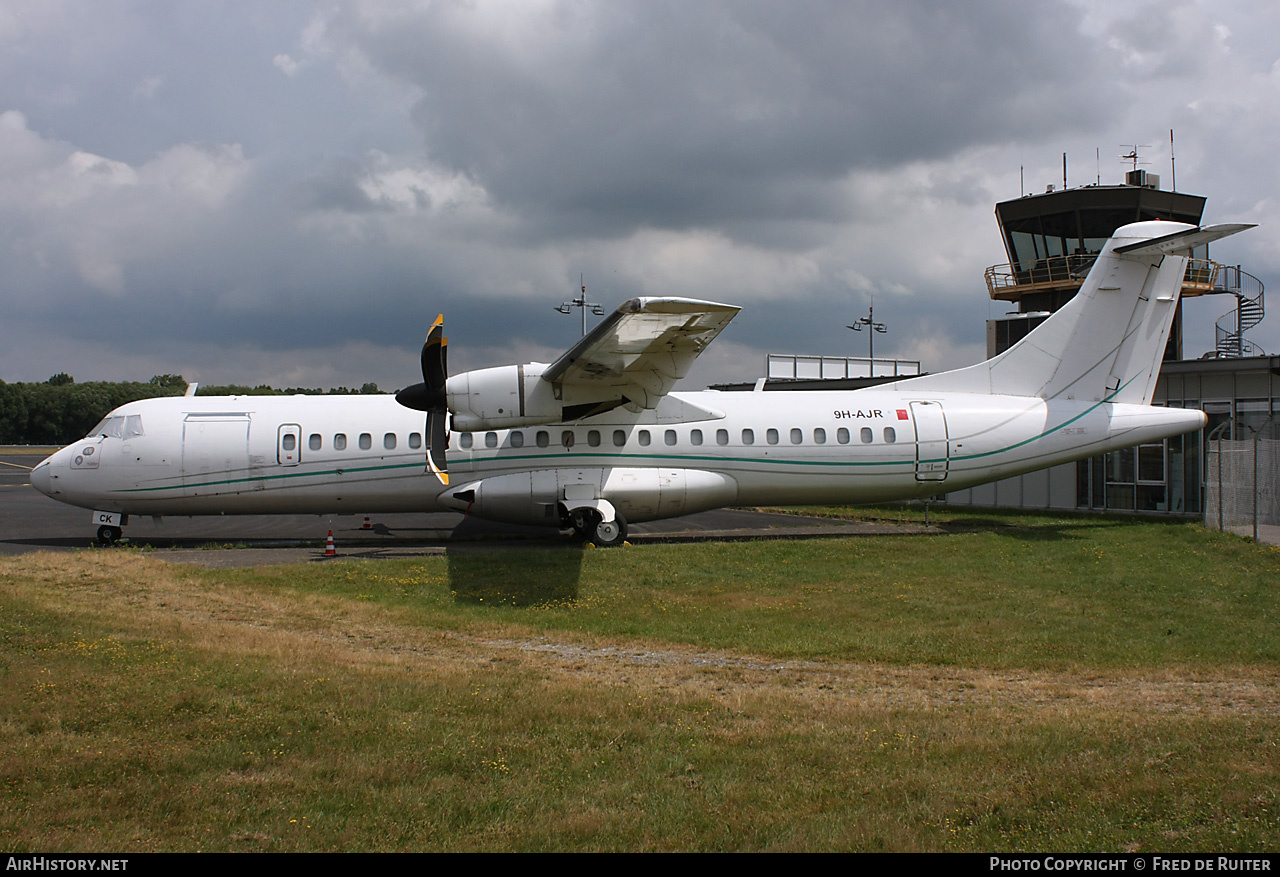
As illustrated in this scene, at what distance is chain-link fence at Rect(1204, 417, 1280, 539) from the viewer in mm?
19484

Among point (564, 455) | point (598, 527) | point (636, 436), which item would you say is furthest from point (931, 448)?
point (564, 455)

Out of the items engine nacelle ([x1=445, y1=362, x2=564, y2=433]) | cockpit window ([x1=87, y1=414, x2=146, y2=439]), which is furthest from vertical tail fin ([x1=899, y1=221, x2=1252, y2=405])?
cockpit window ([x1=87, y1=414, x2=146, y2=439])

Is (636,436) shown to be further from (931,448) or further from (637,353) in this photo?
(931,448)

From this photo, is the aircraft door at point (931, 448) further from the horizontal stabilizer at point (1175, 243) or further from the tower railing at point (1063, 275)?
the tower railing at point (1063, 275)

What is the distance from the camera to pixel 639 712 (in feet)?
23.9

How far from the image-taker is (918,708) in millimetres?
7523

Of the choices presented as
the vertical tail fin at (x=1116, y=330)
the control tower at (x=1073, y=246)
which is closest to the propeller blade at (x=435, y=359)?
the vertical tail fin at (x=1116, y=330)

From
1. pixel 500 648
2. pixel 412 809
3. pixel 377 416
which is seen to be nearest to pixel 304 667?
pixel 500 648

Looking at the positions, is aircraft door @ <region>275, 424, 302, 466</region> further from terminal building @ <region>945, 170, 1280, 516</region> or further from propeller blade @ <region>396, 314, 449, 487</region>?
terminal building @ <region>945, 170, 1280, 516</region>

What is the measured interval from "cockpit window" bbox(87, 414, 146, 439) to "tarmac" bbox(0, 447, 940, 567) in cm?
233

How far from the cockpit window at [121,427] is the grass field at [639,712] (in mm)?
5059

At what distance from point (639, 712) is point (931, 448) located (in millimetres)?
14315

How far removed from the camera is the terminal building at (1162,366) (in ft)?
80.1
